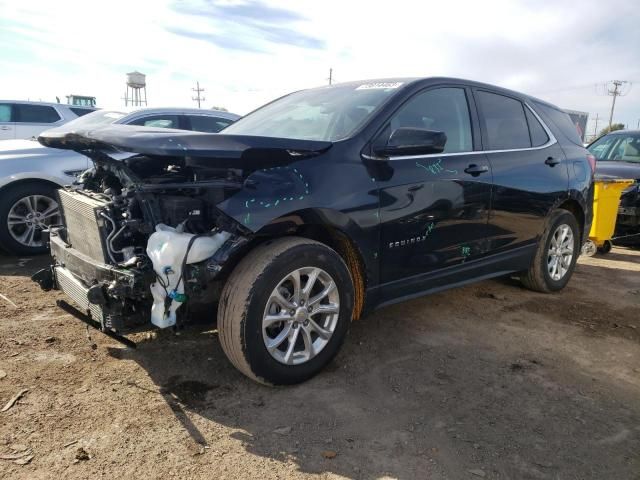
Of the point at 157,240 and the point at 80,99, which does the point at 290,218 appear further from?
the point at 80,99

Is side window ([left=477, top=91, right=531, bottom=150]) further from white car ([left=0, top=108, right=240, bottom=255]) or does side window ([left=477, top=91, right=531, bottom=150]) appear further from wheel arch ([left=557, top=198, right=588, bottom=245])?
white car ([left=0, top=108, right=240, bottom=255])

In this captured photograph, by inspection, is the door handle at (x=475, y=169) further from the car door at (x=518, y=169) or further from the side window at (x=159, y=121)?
the side window at (x=159, y=121)

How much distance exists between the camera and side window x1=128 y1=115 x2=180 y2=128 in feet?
20.0

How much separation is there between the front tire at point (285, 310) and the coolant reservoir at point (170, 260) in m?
0.22

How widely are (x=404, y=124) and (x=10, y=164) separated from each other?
4364 mm

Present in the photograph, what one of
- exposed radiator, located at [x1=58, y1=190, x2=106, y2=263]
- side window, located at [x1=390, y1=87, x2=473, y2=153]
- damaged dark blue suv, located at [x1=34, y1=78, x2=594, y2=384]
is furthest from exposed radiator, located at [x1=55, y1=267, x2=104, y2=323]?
side window, located at [x1=390, y1=87, x2=473, y2=153]

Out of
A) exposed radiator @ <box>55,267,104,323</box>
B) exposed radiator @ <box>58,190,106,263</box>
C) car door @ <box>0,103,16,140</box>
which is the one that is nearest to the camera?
exposed radiator @ <box>55,267,104,323</box>

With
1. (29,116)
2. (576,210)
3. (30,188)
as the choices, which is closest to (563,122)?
(576,210)

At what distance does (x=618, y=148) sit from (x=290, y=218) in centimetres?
744

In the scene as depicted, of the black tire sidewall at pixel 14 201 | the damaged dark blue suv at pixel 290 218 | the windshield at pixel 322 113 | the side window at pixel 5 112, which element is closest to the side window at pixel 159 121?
the black tire sidewall at pixel 14 201

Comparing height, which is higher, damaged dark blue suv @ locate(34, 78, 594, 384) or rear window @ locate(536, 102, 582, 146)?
rear window @ locate(536, 102, 582, 146)

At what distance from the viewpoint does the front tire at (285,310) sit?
8.91 feet

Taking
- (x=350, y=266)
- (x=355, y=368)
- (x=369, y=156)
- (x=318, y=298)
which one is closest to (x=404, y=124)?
(x=369, y=156)

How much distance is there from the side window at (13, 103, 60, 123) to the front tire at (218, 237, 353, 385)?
9439 millimetres
